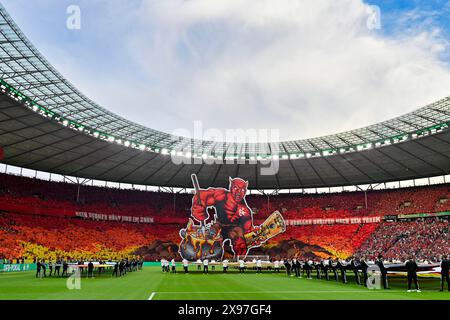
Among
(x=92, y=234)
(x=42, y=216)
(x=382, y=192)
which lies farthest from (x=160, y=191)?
(x=382, y=192)

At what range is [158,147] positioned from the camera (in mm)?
57250

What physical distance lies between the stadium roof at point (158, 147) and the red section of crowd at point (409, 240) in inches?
356

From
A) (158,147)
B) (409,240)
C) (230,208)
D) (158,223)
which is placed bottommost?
(409,240)

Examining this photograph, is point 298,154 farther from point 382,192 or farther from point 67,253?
point 67,253

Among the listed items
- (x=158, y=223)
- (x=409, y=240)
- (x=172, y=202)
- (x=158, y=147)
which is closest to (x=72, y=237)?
(x=158, y=223)

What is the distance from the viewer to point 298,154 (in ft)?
202

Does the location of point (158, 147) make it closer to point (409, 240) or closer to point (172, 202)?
point (172, 202)

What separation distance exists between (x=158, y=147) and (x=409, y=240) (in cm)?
4170

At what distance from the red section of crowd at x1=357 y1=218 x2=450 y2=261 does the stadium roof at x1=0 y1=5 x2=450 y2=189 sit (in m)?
9.04

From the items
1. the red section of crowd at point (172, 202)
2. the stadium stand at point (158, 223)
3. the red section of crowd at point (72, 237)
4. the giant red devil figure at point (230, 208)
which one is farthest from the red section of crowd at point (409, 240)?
the red section of crowd at point (72, 237)

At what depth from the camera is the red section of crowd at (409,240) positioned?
5441 centimetres

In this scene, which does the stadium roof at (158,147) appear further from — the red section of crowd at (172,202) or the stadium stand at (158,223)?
the stadium stand at (158,223)

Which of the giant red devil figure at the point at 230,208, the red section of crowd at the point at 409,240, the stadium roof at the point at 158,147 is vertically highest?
the stadium roof at the point at 158,147

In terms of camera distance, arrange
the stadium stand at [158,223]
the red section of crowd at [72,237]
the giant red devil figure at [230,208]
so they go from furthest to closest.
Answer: the stadium stand at [158,223] → the giant red devil figure at [230,208] → the red section of crowd at [72,237]
